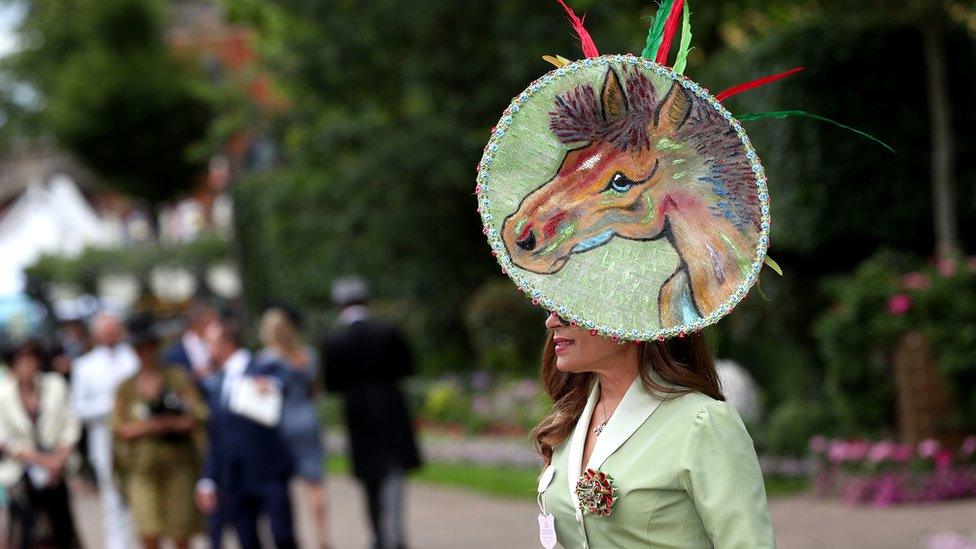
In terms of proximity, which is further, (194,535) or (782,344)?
(782,344)

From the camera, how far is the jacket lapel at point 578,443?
10.7ft

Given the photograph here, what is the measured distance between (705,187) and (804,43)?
1086 cm

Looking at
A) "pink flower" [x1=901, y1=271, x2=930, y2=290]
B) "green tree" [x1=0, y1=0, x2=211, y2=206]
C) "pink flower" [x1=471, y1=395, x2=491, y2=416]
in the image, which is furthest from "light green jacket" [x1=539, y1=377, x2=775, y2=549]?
"green tree" [x1=0, y1=0, x2=211, y2=206]

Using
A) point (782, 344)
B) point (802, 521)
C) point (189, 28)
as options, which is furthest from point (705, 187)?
point (189, 28)

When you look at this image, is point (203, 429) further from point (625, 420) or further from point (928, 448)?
point (625, 420)

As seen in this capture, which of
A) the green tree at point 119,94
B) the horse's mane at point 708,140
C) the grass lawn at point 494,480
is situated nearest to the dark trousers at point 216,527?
the grass lawn at point 494,480

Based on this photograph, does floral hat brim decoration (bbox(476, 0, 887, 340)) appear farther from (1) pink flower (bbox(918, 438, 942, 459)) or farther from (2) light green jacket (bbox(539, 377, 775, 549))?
(1) pink flower (bbox(918, 438, 942, 459))

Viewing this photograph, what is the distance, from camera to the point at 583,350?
3.27m

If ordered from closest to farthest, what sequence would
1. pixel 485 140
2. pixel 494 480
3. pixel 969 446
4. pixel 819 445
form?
pixel 969 446 → pixel 819 445 → pixel 494 480 → pixel 485 140

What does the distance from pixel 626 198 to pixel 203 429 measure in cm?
658

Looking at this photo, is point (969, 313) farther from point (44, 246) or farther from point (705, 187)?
point (44, 246)

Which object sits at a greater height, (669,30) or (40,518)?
(669,30)

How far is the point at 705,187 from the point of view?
311cm

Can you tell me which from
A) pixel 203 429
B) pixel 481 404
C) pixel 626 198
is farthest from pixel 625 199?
pixel 481 404
